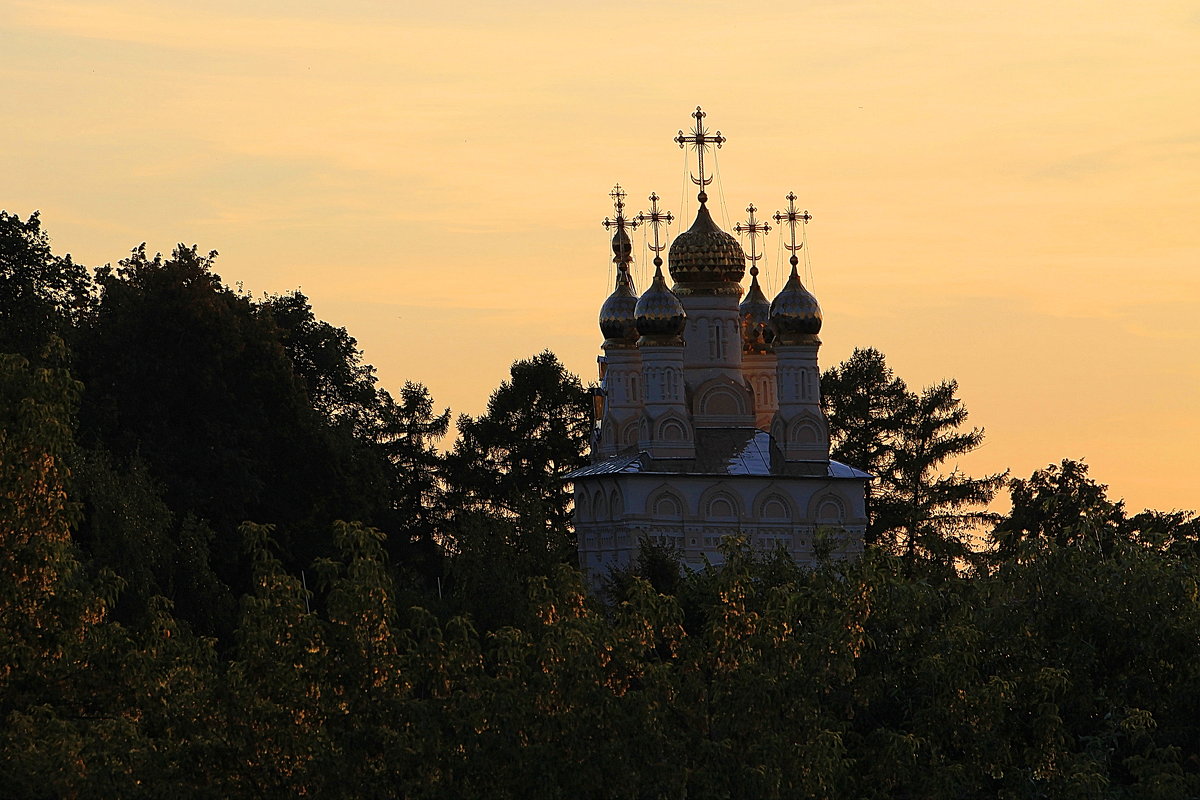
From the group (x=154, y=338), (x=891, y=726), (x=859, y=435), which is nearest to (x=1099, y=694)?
(x=891, y=726)

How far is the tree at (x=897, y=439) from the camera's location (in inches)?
2515

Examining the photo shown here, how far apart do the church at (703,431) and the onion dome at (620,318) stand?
1.1 inches

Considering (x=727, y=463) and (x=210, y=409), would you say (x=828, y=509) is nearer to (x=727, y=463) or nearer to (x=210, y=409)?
(x=727, y=463)

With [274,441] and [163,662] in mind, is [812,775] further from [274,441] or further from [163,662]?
[274,441]

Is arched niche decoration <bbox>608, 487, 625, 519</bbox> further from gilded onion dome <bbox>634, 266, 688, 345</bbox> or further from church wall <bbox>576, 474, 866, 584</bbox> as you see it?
gilded onion dome <bbox>634, 266, 688, 345</bbox>

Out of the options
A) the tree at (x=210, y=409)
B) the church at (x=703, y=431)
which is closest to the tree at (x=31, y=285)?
the tree at (x=210, y=409)

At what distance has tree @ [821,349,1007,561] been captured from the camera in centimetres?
6388

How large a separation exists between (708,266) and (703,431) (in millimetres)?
3902

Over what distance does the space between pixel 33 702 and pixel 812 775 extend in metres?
6.63

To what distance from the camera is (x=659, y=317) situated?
53.4 m

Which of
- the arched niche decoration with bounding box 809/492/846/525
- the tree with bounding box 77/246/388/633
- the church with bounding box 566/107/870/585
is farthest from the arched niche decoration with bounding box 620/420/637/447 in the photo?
the tree with bounding box 77/246/388/633

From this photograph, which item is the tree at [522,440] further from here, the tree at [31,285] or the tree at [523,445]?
the tree at [31,285]

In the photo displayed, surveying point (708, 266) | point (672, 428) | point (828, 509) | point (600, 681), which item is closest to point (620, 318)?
point (708, 266)

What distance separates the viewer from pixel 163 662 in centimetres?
2256
